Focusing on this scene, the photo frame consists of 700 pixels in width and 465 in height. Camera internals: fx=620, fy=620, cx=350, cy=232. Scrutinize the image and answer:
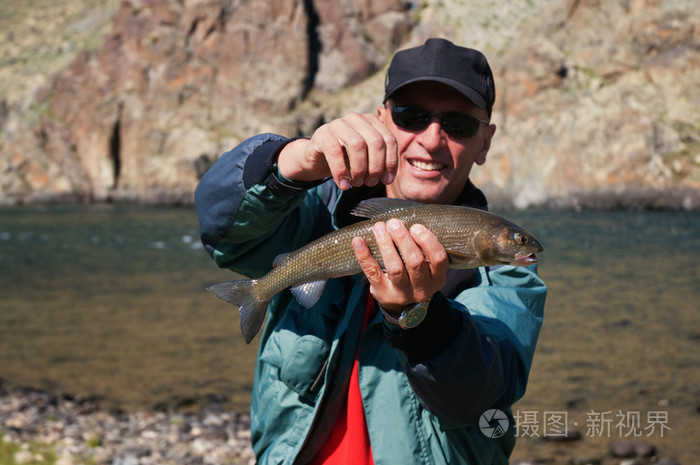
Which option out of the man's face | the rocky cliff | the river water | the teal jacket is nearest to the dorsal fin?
the teal jacket

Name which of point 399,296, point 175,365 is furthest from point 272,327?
point 175,365

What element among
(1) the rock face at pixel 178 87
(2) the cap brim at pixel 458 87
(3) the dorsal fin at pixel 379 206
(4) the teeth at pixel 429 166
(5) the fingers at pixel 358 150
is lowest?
(1) the rock face at pixel 178 87

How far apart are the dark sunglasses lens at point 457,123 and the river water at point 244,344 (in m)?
5.98

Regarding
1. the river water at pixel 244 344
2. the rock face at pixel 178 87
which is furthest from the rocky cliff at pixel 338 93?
the river water at pixel 244 344

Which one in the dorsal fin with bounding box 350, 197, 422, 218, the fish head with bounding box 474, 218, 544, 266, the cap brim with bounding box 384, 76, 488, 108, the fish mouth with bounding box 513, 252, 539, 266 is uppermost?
the cap brim with bounding box 384, 76, 488, 108

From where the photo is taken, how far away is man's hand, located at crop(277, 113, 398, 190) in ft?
8.23

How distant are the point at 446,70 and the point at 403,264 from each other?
1245 mm

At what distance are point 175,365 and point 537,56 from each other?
78.8 metres

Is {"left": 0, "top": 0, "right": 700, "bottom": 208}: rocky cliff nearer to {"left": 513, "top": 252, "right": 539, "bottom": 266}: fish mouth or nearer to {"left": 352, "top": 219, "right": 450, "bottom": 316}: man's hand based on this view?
{"left": 513, "top": 252, "right": 539, "bottom": 266}: fish mouth

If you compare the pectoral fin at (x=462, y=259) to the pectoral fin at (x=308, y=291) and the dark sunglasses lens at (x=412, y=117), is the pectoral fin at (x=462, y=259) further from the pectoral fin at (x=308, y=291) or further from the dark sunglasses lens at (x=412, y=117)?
the dark sunglasses lens at (x=412, y=117)

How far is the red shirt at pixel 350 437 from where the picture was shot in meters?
3.04

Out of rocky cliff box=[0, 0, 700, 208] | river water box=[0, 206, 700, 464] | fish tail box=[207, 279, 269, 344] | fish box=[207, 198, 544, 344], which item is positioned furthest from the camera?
rocky cliff box=[0, 0, 700, 208]

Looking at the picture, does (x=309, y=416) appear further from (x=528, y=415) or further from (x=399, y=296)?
(x=528, y=415)

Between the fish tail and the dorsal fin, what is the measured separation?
70 centimetres
